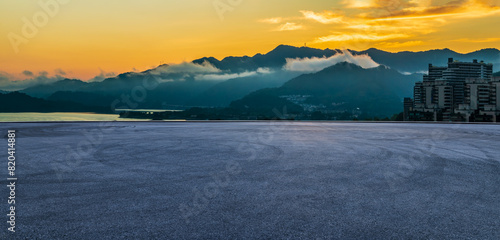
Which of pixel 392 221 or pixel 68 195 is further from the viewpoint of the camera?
pixel 68 195

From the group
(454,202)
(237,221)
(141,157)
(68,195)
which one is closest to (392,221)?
(454,202)

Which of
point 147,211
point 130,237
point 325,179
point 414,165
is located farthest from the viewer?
point 414,165

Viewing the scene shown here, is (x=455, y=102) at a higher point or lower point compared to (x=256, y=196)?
higher

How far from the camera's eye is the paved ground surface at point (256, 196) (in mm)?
5215

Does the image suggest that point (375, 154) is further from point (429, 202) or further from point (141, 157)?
point (141, 157)

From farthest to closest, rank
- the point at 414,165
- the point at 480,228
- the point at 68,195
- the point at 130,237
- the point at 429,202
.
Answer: the point at 414,165, the point at 68,195, the point at 429,202, the point at 480,228, the point at 130,237

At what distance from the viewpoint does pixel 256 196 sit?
277 inches

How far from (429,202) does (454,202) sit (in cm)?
44

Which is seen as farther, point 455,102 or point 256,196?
point 455,102

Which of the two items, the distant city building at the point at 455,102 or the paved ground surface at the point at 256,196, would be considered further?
the distant city building at the point at 455,102

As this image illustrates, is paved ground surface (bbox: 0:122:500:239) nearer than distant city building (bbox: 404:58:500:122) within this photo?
Yes

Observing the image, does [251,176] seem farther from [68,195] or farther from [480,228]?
[480,228]

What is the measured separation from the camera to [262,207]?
6.28 m

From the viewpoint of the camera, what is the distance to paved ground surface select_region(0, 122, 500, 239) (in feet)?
17.1
